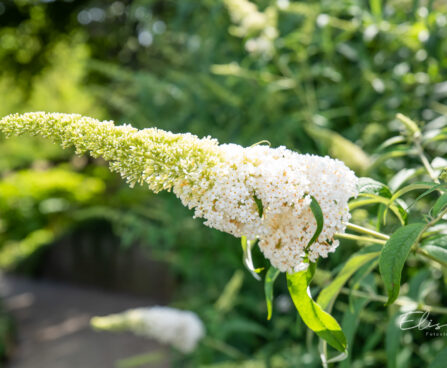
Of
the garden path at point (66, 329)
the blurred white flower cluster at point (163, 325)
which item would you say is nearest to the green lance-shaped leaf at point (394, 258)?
the blurred white flower cluster at point (163, 325)

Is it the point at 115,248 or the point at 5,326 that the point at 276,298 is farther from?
the point at 115,248

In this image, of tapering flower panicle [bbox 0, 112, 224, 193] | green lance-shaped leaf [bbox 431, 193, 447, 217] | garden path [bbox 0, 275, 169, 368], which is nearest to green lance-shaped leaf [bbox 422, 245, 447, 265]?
green lance-shaped leaf [bbox 431, 193, 447, 217]

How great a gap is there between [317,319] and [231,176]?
0.22 metres

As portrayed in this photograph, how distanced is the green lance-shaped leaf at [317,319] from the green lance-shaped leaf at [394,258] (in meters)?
0.09

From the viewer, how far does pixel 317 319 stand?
1.93 feet

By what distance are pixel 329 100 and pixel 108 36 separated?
2.87 metres

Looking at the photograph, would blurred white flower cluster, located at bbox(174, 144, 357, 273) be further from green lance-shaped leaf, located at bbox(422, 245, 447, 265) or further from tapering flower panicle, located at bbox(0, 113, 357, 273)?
green lance-shaped leaf, located at bbox(422, 245, 447, 265)

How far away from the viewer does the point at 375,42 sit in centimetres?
180

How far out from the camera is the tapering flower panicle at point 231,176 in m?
0.58

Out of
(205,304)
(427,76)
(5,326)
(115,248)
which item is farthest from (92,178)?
(427,76)

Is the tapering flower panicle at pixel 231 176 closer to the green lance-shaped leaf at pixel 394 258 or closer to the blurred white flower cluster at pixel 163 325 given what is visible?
Result: the green lance-shaped leaf at pixel 394 258

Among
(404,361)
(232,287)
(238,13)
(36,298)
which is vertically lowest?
(36,298)

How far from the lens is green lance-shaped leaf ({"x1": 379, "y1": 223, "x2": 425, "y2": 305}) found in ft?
1.79

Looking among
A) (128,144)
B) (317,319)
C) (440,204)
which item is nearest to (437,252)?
(440,204)
